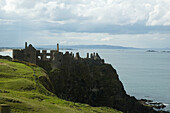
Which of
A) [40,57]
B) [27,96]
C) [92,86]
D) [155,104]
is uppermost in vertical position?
[40,57]

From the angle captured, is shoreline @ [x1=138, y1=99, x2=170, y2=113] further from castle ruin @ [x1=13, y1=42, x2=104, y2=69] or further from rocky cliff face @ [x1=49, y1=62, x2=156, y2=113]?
castle ruin @ [x1=13, y1=42, x2=104, y2=69]

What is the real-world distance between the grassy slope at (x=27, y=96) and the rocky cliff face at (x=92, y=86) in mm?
16005

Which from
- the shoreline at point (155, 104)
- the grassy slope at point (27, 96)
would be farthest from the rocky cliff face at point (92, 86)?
the grassy slope at point (27, 96)

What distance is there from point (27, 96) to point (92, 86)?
4447 centimetres

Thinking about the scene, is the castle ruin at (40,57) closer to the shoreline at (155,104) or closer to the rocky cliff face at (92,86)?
the rocky cliff face at (92,86)

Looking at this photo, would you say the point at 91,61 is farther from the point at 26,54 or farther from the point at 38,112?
the point at 38,112

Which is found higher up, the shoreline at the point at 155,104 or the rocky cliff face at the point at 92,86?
the rocky cliff face at the point at 92,86

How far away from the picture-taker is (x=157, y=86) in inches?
5167

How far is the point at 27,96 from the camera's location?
33.6m

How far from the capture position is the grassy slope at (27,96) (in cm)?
2675

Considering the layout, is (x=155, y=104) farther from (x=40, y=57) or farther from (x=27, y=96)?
(x=27, y=96)

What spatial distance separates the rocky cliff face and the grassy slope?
1600 cm

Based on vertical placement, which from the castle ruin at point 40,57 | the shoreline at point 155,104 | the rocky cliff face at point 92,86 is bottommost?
the shoreline at point 155,104

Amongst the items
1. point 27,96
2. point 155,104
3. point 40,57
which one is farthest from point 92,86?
point 27,96
